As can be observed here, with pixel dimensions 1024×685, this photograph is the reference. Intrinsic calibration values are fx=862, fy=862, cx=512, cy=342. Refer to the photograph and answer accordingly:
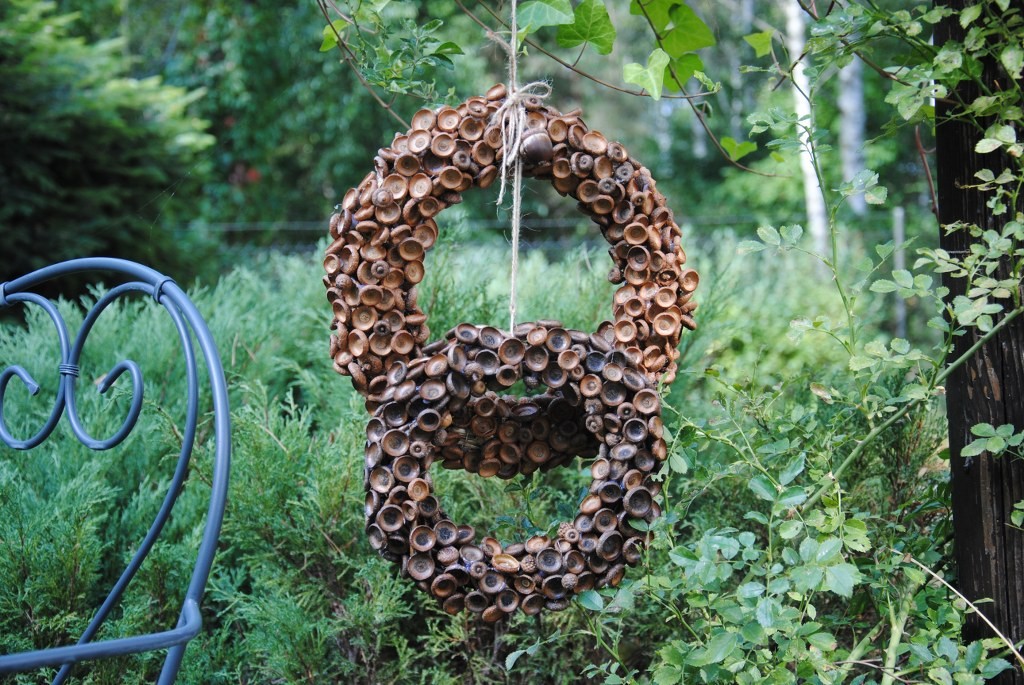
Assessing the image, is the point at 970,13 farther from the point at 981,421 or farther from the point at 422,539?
the point at 422,539

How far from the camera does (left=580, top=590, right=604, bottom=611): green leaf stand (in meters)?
1.22

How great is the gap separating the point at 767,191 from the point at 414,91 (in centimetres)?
1054

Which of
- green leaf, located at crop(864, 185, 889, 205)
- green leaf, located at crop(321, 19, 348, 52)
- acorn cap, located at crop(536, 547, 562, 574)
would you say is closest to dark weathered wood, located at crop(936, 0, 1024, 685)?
green leaf, located at crop(864, 185, 889, 205)

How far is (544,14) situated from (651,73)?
20 cm

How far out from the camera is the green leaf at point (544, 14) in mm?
1362

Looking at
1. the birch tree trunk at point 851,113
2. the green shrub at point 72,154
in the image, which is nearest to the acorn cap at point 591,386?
the green shrub at point 72,154

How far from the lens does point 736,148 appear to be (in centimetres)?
178

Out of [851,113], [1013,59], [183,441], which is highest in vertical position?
[851,113]

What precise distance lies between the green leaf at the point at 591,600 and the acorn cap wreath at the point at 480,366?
20 millimetres

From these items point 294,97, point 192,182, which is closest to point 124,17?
point 294,97

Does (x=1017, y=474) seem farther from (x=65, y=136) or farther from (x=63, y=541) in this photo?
(x=65, y=136)

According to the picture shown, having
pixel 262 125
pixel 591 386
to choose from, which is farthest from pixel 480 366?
pixel 262 125

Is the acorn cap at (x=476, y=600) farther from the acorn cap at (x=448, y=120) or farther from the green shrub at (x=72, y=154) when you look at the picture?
the green shrub at (x=72, y=154)

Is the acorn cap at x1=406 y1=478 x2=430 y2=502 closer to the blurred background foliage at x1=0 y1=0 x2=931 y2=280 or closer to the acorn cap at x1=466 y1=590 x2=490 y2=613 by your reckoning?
the acorn cap at x1=466 y1=590 x2=490 y2=613
